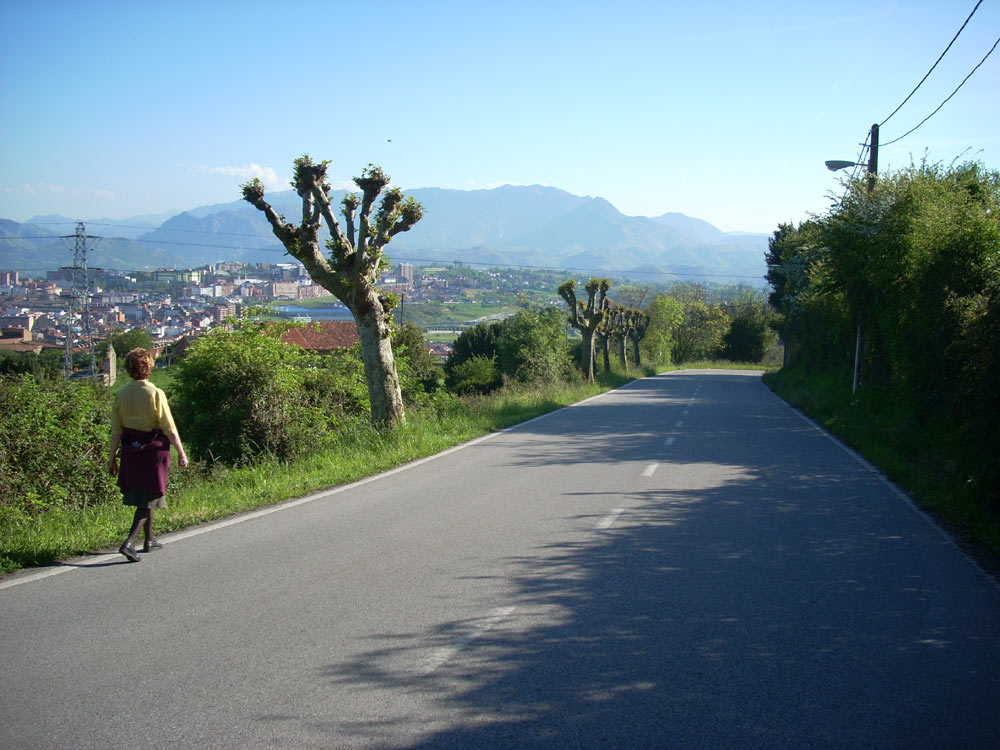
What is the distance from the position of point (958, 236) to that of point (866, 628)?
1060cm

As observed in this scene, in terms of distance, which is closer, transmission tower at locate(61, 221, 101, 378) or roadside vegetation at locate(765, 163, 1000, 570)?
roadside vegetation at locate(765, 163, 1000, 570)

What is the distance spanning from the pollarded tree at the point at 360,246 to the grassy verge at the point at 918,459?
28.7ft

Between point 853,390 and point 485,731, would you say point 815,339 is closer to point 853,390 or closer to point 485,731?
point 853,390

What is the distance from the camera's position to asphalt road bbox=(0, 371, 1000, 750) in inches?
151

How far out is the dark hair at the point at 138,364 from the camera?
6.64 metres

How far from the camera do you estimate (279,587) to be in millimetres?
5898

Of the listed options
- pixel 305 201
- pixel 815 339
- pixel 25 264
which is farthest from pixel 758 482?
pixel 25 264

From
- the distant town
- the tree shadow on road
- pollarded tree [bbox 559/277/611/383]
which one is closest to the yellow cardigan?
the tree shadow on road

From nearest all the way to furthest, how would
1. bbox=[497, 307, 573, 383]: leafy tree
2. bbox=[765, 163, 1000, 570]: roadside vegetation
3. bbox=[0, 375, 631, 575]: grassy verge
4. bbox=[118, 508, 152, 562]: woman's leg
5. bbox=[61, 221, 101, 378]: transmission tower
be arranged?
bbox=[118, 508, 152, 562]: woman's leg → bbox=[0, 375, 631, 575]: grassy verge → bbox=[765, 163, 1000, 570]: roadside vegetation → bbox=[61, 221, 101, 378]: transmission tower → bbox=[497, 307, 573, 383]: leafy tree

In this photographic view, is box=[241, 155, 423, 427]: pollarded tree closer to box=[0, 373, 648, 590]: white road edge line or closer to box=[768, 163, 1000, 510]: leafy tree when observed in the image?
box=[0, 373, 648, 590]: white road edge line

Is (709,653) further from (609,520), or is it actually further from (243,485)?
(243,485)

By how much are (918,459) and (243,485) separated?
10.0 m

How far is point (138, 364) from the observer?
671 cm

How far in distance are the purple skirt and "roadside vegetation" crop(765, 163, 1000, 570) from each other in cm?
727
